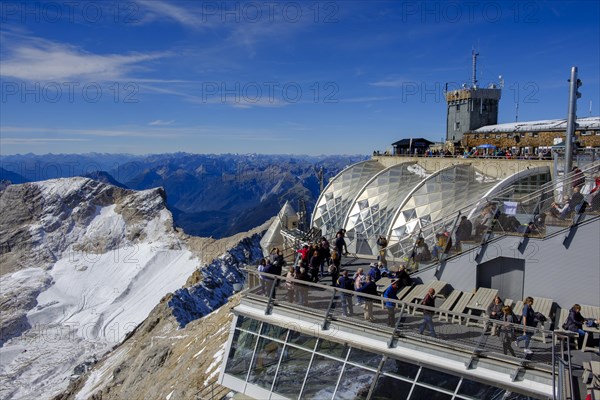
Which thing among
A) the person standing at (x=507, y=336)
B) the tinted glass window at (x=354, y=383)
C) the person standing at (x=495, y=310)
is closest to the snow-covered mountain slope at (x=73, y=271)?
the tinted glass window at (x=354, y=383)

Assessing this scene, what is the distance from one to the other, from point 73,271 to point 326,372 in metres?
102

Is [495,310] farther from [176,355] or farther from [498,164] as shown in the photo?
[176,355]

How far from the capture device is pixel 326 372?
11531 mm

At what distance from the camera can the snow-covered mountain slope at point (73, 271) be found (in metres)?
67.8

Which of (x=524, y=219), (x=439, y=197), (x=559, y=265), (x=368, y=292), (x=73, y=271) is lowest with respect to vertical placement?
(x=73, y=271)

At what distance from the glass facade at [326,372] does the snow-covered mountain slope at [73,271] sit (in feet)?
177

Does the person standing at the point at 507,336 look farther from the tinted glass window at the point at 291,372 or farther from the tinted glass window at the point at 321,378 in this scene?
the tinted glass window at the point at 291,372

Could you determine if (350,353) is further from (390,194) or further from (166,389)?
(390,194)

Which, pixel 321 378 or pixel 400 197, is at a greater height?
pixel 400 197

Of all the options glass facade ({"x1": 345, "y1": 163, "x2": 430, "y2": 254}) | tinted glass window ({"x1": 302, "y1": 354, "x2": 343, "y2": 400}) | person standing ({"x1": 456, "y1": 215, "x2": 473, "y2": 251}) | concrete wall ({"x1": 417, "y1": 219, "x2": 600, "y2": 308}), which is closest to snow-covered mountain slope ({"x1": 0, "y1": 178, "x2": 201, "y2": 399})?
glass facade ({"x1": 345, "y1": 163, "x2": 430, "y2": 254})

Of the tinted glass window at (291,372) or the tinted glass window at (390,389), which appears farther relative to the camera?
the tinted glass window at (291,372)

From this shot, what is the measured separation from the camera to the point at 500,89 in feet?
194

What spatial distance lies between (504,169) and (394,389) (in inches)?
1065

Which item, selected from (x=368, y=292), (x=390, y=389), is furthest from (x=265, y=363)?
(x=390, y=389)
